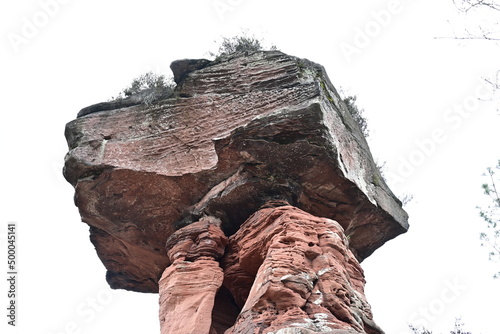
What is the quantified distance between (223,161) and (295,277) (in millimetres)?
3344

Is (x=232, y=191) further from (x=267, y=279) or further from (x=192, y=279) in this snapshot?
(x=267, y=279)

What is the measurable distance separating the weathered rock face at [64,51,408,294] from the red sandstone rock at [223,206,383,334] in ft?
2.41

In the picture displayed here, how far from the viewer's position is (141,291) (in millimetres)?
13180

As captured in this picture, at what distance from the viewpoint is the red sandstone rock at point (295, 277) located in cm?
773

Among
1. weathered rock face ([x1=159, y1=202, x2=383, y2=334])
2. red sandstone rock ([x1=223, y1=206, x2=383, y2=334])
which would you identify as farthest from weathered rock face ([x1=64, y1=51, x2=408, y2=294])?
red sandstone rock ([x1=223, y1=206, x2=383, y2=334])

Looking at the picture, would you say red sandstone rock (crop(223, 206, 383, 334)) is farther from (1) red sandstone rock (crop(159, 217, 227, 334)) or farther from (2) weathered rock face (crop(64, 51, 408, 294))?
(2) weathered rock face (crop(64, 51, 408, 294))

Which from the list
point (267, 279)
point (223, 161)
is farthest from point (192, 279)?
point (223, 161)

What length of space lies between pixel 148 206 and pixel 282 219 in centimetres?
310

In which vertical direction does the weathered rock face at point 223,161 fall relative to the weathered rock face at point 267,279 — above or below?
above

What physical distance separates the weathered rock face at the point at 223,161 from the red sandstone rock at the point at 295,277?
0.73 meters

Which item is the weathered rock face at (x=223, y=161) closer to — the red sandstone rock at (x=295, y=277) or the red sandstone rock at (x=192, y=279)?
the red sandstone rock at (x=192, y=279)

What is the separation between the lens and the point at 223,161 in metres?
11.0

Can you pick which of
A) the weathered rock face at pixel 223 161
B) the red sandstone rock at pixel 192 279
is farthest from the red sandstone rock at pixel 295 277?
the weathered rock face at pixel 223 161

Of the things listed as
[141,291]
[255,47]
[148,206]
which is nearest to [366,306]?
[148,206]
